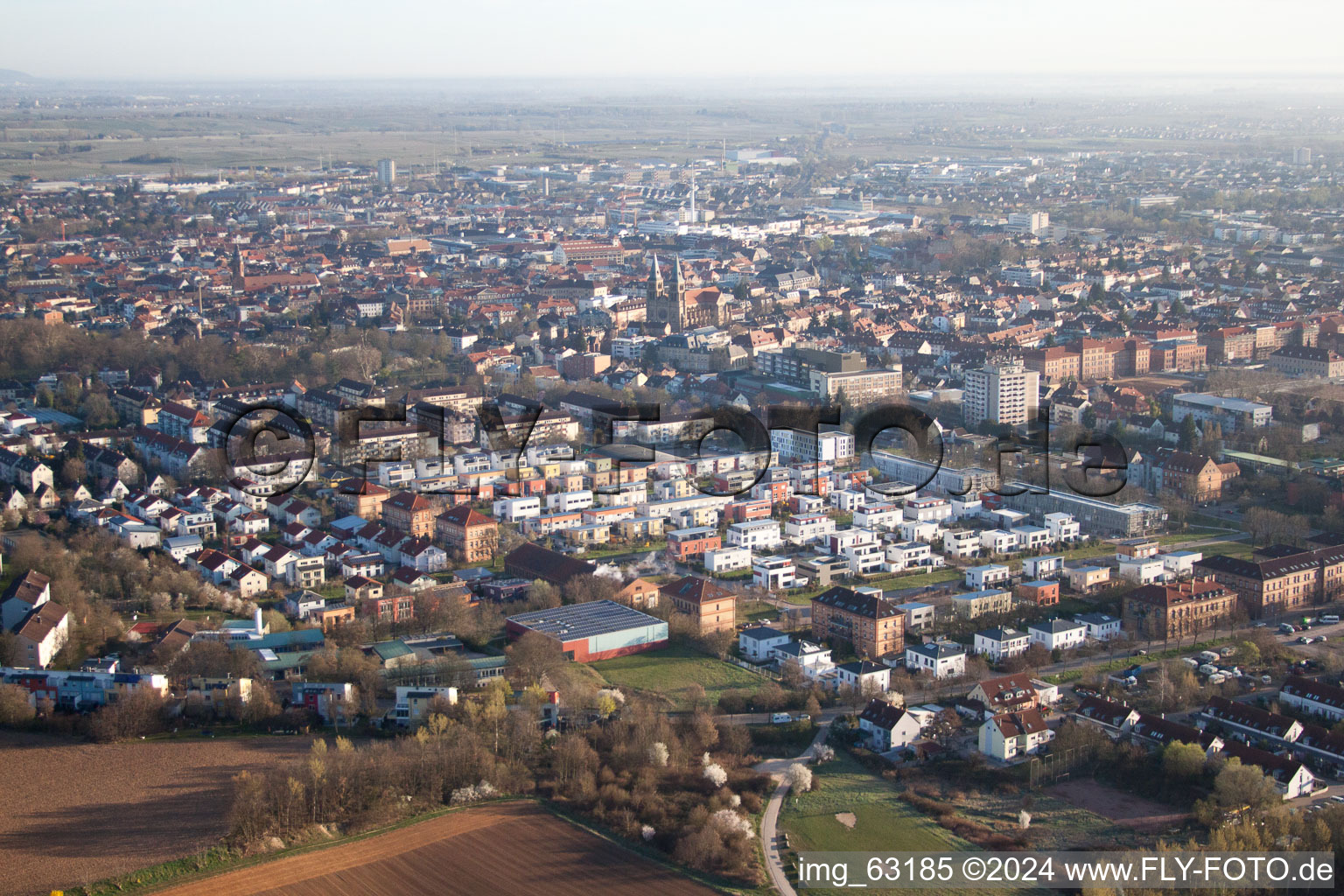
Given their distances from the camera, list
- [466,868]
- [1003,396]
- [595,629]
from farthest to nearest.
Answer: [1003,396], [595,629], [466,868]

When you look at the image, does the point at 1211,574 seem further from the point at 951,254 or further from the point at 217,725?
the point at 951,254

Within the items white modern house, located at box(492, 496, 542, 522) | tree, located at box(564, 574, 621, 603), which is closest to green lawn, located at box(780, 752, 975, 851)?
tree, located at box(564, 574, 621, 603)

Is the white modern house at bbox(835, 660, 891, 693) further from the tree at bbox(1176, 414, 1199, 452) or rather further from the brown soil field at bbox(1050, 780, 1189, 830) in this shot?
the tree at bbox(1176, 414, 1199, 452)

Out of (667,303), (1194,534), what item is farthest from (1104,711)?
(667,303)

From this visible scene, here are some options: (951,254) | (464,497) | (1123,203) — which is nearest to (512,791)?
(464,497)

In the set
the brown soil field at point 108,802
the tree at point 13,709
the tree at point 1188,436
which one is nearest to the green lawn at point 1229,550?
the tree at point 1188,436

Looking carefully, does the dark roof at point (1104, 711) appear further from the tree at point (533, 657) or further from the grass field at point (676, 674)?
the tree at point (533, 657)

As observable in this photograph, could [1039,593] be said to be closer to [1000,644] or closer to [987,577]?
[987,577]
